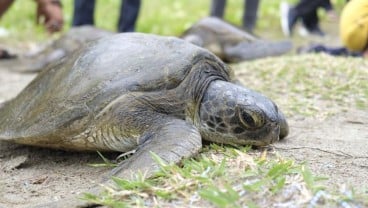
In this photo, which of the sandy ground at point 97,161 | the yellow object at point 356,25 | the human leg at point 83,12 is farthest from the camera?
the human leg at point 83,12

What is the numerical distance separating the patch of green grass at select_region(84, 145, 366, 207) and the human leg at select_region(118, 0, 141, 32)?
3.69 metres

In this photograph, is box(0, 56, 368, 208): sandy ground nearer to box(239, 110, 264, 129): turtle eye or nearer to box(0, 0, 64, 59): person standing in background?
box(239, 110, 264, 129): turtle eye

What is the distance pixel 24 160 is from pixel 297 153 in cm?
104

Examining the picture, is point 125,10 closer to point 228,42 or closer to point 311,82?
point 228,42

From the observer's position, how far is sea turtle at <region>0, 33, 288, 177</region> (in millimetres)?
2182

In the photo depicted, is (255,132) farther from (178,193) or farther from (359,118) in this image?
(359,118)

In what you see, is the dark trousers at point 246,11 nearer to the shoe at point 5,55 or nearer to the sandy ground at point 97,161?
the shoe at point 5,55

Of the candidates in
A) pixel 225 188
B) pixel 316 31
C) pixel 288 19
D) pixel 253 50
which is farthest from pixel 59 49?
pixel 225 188

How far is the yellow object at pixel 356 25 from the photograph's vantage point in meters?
4.33

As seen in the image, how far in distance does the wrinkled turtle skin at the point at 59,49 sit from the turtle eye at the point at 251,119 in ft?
9.72

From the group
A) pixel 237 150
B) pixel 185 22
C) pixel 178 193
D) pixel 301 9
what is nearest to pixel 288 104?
pixel 237 150

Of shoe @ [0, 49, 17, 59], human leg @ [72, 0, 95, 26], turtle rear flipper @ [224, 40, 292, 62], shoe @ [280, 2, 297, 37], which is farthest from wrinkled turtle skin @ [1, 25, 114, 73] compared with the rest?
shoe @ [280, 2, 297, 37]

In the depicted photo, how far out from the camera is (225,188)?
1.59 m

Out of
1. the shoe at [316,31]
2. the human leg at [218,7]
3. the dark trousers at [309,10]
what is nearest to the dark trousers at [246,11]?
the human leg at [218,7]
